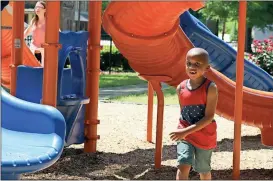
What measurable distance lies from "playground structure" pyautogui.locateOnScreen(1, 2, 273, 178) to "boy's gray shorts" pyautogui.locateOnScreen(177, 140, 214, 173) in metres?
0.93

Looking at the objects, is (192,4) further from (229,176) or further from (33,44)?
(33,44)

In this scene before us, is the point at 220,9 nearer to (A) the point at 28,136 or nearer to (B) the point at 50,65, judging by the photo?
(B) the point at 50,65

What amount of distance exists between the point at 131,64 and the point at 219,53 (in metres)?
2.55

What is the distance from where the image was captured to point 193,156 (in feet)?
13.8

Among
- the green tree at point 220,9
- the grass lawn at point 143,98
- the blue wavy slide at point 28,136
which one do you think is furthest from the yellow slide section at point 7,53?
the green tree at point 220,9

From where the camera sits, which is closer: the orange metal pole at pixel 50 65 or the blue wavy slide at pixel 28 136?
the blue wavy slide at pixel 28 136

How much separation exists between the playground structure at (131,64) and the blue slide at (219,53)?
1.72 meters

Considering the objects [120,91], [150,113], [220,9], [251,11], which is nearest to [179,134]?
[150,113]

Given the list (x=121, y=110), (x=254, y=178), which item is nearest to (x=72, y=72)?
(x=254, y=178)

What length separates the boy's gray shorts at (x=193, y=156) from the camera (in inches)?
165

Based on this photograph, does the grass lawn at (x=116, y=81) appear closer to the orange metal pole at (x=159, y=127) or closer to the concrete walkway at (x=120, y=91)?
the concrete walkway at (x=120, y=91)

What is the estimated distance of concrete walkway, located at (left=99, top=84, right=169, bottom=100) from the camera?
12.9 meters

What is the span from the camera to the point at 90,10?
20.0ft

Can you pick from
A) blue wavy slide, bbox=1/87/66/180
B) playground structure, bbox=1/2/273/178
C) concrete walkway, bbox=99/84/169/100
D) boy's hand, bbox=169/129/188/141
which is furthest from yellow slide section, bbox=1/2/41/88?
concrete walkway, bbox=99/84/169/100
